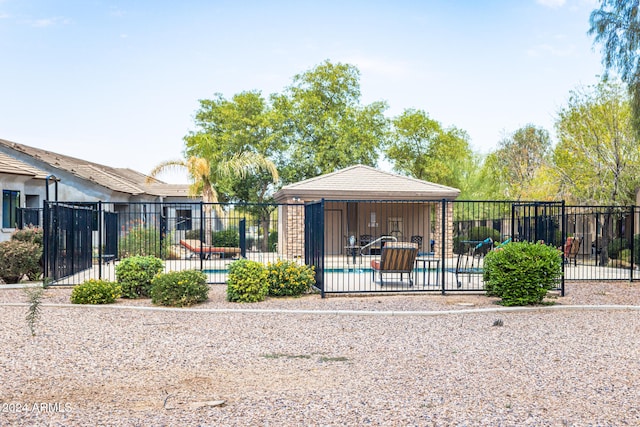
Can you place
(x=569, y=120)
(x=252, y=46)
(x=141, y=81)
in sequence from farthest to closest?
1. (x=569, y=120)
2. (x=252, y=46)
3. (x=141, y=81)

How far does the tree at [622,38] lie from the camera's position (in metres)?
16.9

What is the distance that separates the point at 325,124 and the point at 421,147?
9.44 m

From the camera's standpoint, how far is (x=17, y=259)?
46.1 ft

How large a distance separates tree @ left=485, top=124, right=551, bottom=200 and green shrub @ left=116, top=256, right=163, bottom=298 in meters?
42.1

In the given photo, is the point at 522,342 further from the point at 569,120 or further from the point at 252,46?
the point at 569,120

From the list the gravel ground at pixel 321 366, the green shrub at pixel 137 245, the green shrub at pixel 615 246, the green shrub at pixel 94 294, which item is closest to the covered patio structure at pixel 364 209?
the green shrub at pixel 137 245

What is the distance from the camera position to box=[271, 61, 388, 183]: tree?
3534cm

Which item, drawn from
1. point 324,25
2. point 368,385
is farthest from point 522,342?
point 324,25

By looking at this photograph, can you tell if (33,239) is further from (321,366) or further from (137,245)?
(321,366)

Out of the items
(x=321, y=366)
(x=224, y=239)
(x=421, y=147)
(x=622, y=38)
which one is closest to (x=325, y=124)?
(x=421, y=147)

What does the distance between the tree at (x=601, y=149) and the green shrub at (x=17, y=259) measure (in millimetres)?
19473

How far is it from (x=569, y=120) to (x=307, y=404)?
25.7 metres

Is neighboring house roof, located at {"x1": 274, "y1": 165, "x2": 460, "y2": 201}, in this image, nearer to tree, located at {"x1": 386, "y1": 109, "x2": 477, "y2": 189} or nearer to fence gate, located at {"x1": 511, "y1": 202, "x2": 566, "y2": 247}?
fence gate, located at {"x1": 511, "y1": 202, "x2": 566, "y2": 247}

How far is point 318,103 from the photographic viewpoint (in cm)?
3641
